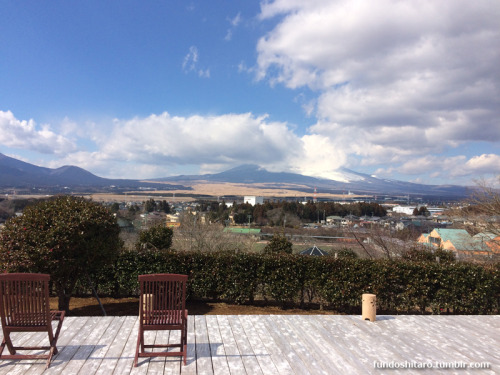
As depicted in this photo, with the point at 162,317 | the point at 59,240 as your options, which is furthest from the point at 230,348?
the point at 59,240

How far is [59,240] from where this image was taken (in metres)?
5.86

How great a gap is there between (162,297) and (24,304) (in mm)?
1427

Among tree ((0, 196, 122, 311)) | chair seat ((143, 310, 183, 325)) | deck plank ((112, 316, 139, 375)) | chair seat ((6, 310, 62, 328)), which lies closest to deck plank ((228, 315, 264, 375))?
chair seat ((143, 310, 183, 325))

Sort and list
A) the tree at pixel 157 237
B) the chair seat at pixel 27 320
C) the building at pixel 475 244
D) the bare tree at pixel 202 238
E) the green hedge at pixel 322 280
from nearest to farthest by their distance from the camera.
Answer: the chair seat at pixel 27 320 → the green hedge at pixel 322 280 → the tree at pixel 157 237 → the building at pixel 475 244 → the bare tree at pixel 202 238

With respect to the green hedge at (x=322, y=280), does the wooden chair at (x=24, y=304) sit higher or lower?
higher

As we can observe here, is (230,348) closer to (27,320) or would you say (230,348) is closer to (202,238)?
(27,320)

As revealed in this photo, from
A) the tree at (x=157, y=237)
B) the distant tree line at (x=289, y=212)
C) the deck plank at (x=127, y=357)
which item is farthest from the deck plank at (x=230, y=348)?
the distant tree line at (x=289, y=212)

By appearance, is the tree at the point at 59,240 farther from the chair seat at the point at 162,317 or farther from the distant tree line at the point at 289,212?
the distant tree line at the point at 289,212

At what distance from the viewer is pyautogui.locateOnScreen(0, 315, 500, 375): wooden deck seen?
12.3 ft

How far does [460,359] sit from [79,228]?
6.23 m

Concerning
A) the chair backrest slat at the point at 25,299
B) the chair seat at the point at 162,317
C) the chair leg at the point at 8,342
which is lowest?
the chair leg at the point at 8,342

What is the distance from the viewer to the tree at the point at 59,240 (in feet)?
19.1

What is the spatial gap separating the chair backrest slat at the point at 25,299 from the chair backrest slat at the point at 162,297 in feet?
3.33

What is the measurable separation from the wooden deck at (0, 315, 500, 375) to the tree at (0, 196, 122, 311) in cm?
129
